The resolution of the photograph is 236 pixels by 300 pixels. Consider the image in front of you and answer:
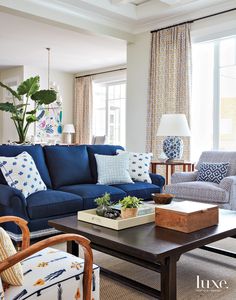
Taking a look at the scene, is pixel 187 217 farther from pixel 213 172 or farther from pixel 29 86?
pixel 29 86

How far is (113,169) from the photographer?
4164 millimetres

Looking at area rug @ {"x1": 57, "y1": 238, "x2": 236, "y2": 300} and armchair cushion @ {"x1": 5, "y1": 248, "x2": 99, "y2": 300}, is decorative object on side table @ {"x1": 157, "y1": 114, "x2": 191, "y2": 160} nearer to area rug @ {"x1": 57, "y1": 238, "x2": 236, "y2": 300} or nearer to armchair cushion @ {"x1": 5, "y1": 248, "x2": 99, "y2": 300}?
area rug @ {"x1": 57, "y1": 238, "x2": 236, "y2": 300}

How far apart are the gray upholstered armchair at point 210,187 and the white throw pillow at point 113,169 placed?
0.60m

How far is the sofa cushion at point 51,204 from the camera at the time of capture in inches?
122

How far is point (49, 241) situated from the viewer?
147 cm

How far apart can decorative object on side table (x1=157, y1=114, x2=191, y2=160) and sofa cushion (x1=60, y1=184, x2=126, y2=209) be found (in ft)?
4.21

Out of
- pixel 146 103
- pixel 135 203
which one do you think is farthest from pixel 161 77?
pixel 135 203

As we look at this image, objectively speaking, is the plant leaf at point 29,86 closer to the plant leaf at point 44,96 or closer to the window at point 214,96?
the plant leaf at point 44,96

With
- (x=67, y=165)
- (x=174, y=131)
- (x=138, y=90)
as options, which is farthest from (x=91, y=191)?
(x=138, y=90)

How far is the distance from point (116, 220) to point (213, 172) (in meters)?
2.39

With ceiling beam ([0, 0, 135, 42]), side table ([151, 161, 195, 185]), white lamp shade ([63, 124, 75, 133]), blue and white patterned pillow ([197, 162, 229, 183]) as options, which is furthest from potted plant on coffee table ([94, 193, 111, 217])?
white lamp shade ([63, 124, 75, 133])

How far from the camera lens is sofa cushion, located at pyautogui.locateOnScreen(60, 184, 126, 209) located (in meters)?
3.54

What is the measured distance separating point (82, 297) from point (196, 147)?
437 centimetres

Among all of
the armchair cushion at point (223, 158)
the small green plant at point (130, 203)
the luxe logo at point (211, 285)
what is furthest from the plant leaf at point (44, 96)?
the luxe logo at point (211, 285)
